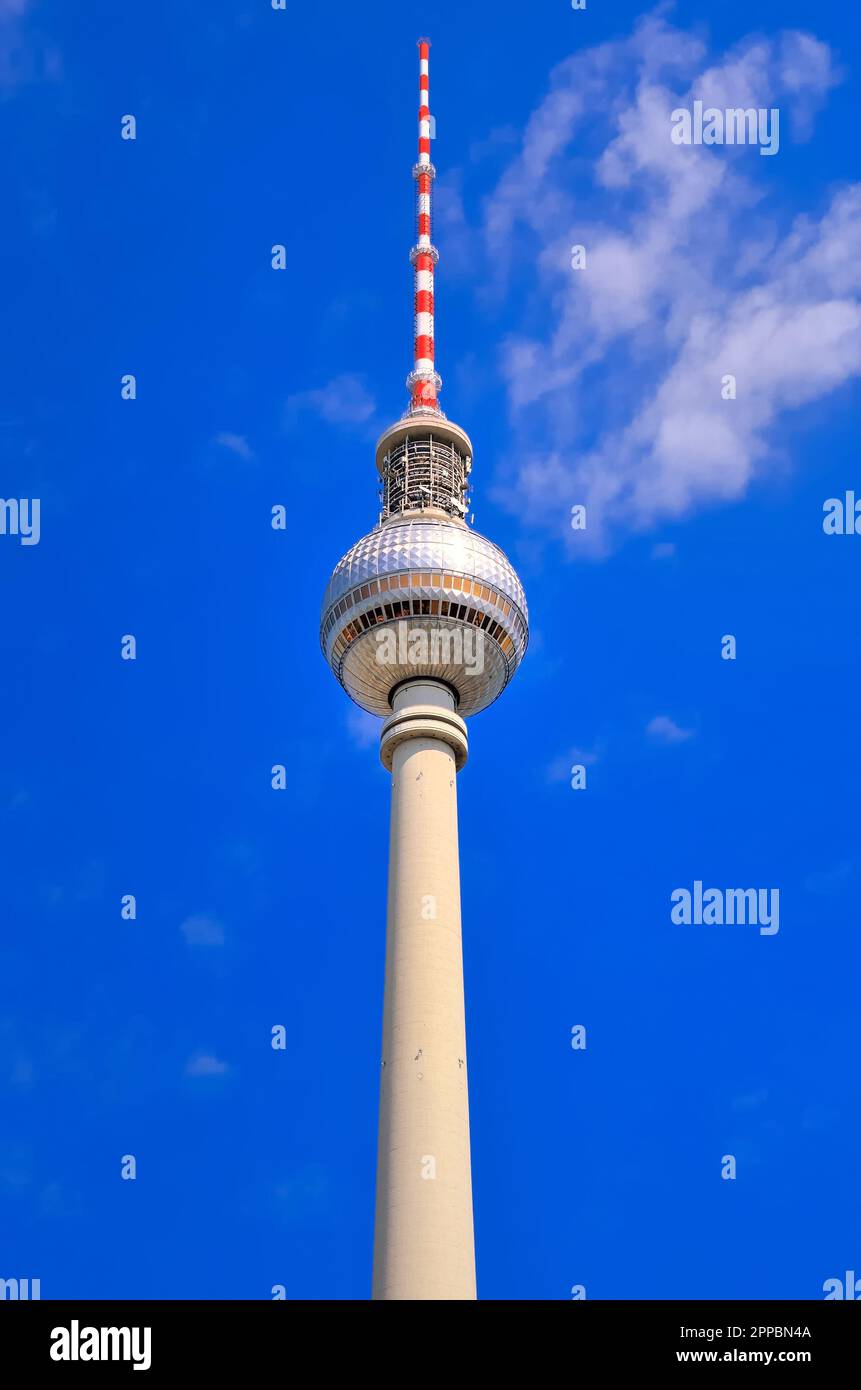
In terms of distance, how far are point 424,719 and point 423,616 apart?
21.2 ft

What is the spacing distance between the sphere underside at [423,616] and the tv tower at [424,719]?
0.09 meters

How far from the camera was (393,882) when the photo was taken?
280ft

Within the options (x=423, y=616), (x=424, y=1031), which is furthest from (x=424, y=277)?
(x=424, y=1031)

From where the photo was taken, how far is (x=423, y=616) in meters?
93.5

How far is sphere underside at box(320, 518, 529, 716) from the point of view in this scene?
3671 inches

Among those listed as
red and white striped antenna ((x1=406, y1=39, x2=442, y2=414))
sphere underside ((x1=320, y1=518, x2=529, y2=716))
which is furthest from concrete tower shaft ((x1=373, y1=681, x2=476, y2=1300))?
red and white striped antenna ((x1=406, y1=39, x2=442, y2=414))

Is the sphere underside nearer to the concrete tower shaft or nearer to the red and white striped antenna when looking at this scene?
the concrete tower shaft

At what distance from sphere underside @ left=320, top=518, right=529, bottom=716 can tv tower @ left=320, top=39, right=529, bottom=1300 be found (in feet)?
0.29

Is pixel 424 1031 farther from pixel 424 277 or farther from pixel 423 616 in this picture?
pixel 424 277

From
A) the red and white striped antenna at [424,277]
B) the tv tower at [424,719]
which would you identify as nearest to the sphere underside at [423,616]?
the tv tower at [424,719]

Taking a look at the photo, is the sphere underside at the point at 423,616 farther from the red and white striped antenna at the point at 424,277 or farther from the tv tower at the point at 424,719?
the red and white striped antenna at the point at 424,277

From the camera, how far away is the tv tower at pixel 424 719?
7356 cm
